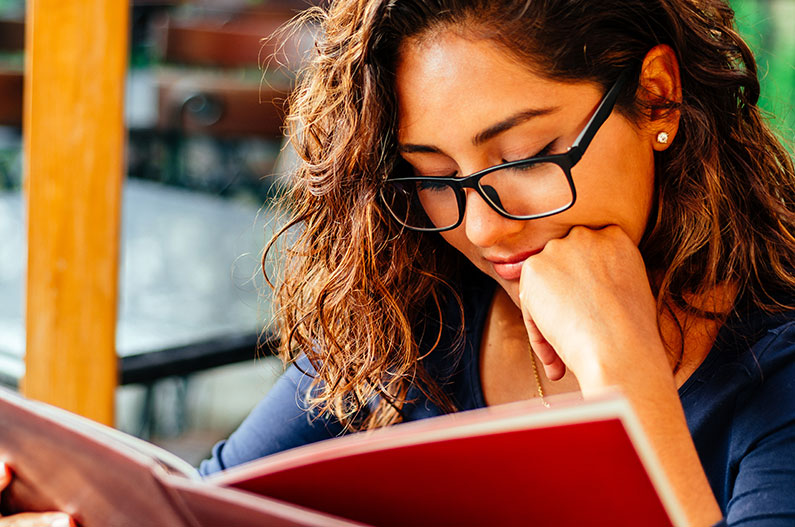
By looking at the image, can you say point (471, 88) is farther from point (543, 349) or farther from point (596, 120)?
point (543, 349)

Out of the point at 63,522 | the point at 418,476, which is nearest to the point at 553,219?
the point at 418,476

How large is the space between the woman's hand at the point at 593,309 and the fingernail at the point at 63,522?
48 cm

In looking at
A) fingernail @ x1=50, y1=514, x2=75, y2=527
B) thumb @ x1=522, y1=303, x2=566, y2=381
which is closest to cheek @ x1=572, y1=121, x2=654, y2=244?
thumb @ x1=522, y1=303, x2=566, y2=381

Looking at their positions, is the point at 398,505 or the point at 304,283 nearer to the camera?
the point at 398,505

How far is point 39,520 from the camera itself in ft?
2.70

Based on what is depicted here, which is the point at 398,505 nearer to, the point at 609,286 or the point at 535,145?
the point at 609,286

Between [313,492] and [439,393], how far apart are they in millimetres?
582

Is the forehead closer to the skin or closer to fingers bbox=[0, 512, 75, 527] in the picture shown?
the skin

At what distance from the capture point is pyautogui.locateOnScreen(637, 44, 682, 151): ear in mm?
1035

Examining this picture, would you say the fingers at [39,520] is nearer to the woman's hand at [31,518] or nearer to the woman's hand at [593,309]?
the woman's hand at [31,518]

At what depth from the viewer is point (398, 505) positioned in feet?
2.10

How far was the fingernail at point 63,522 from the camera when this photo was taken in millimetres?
799

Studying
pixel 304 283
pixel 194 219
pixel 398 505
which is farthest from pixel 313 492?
pixel 194 219

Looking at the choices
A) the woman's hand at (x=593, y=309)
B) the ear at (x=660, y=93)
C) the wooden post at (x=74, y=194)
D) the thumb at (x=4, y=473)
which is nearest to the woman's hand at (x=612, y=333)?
the woman's hand at (x=593, y=309)
